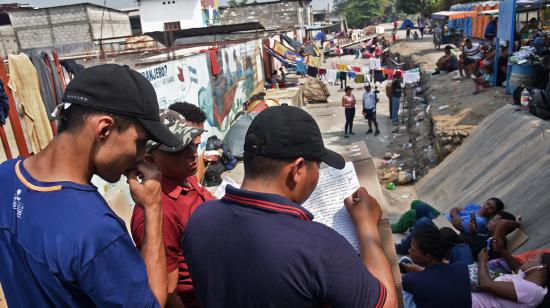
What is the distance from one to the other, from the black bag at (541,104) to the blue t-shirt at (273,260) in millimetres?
6840

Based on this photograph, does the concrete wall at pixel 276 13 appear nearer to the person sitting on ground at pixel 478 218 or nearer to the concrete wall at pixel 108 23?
the concrete wall at pixel 108 23

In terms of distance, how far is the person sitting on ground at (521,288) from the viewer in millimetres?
3203

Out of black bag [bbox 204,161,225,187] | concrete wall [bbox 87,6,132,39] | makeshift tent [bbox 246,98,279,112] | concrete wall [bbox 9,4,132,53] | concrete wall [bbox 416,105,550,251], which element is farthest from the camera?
concrete wall [bbox 87,6,132,39]

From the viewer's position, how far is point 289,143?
1.42 metres

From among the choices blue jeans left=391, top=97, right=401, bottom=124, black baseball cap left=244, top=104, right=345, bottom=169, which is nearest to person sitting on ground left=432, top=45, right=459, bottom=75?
blue jeans left=391, top=97, right=401, bottom=124

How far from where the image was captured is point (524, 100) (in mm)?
7543

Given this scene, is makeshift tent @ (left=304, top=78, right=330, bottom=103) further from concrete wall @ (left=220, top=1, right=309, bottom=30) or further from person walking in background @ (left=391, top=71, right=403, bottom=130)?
concrete wall @ (left=220, top=1, right=309, bottom=30)

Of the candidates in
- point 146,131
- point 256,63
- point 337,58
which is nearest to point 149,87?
point 146,131

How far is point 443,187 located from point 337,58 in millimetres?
32797

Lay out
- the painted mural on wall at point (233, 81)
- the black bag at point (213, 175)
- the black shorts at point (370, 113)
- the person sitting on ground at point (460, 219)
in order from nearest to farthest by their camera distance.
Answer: the person sitting on ground at point (460, 219) → the black bag at point (213, 175) → the painted mural on wall at point (233, 81) → the black shorts at point (370, 113)

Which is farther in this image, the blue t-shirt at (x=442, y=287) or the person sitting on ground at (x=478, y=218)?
the person sitting on ground at (x=478, y=218)

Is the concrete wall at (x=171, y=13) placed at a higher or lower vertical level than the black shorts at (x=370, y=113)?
higher

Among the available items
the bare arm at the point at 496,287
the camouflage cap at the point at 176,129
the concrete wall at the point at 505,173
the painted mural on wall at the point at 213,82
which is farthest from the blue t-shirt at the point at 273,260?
the painted mural on wall at the point at 213,82

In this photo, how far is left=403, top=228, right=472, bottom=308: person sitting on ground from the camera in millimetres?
2861
